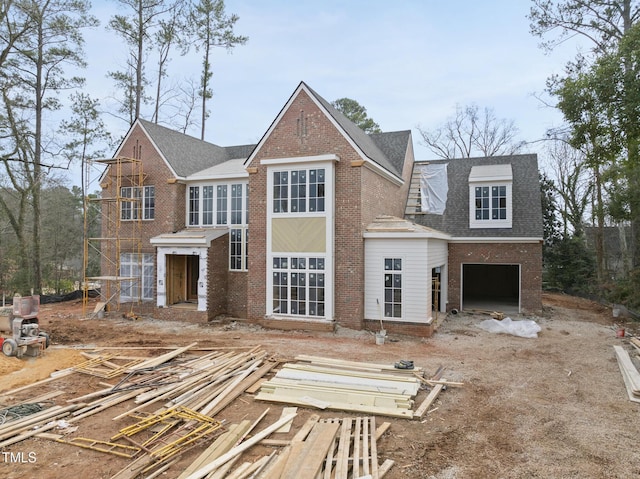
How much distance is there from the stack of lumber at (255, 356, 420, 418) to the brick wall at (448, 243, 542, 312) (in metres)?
10.4

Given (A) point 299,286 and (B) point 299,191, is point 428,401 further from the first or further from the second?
(B) point 299,191

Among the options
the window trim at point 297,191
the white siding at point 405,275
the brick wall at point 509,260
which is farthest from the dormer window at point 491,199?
the window trim at point 297,191

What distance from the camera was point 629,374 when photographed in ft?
29.6

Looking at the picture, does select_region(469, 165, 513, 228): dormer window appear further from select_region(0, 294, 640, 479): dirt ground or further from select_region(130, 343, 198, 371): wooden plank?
select_region(130, 343, 198, 371): wooden plank

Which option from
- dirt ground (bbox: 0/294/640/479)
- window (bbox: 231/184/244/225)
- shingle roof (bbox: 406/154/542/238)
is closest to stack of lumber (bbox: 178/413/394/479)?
Result: dirt ground (bbox: 0/294/640/479)

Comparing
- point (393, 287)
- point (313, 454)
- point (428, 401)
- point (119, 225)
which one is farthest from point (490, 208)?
point (119, 225)

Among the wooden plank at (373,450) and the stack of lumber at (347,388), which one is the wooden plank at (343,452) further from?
the stack of lumber at (347,388)

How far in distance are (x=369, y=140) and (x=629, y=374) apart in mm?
13195

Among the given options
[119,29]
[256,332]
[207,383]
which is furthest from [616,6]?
[119,29]

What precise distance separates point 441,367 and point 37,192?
26468 millimetres

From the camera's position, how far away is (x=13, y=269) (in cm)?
2809

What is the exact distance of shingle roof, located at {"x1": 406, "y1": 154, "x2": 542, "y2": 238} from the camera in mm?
18000

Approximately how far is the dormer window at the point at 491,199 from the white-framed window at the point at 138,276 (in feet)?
49.6

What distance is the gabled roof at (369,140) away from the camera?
14.8 m
